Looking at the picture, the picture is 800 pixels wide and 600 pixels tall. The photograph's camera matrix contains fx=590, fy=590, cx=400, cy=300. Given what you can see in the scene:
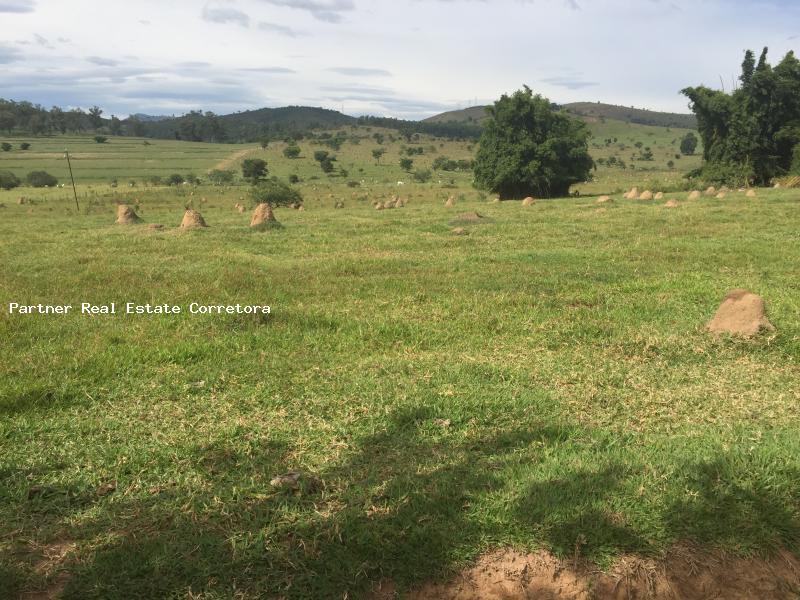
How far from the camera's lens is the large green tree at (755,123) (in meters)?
28.0

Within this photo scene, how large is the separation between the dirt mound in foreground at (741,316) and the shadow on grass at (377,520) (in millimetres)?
2714

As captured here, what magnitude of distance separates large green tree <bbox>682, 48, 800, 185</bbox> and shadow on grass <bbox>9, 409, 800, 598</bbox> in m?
30.3

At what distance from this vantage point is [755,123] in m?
28.6

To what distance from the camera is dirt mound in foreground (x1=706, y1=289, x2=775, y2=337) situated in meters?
5.95

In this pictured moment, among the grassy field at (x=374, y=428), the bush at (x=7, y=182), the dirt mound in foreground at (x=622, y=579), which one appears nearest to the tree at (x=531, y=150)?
the grassy field at (x=374, y=428)

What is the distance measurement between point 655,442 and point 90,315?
19.6 feet

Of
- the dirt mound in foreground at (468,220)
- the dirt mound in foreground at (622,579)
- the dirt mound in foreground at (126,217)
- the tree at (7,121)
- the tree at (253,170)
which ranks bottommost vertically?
the dirt mound in foreground at (622,579)

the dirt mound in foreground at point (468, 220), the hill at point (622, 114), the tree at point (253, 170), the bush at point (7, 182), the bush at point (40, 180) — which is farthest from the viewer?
the hill at point (622, 114)

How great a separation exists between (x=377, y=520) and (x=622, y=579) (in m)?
1.27

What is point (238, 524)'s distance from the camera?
3135mm

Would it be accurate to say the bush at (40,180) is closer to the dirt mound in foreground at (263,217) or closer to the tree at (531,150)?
the tree at (531,150)

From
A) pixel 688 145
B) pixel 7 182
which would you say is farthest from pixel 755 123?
pixel 688 145

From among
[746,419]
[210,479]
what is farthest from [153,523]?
[746,419]

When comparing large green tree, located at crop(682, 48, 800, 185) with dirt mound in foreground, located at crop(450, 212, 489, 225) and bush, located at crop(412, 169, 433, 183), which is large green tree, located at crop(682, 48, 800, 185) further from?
bush, located at crop(412, 169, 433, 183)
